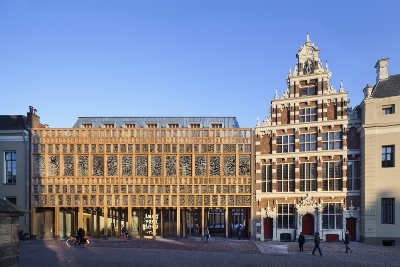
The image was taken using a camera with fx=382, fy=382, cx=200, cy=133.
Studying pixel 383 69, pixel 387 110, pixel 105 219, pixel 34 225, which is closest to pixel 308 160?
pixel 387 110

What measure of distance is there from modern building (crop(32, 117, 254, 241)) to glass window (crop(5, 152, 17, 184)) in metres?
1.97

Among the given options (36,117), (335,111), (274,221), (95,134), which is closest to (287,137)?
(335,111)

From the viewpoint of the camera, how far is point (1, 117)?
40.2 meters

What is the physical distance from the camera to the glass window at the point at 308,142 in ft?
121

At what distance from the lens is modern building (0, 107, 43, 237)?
38.7 m

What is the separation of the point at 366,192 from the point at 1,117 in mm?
36727

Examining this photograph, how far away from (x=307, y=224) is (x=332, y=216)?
7.91 ft

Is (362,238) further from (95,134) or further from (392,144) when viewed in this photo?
(95,134)

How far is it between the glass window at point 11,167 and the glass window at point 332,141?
30926 millimetres

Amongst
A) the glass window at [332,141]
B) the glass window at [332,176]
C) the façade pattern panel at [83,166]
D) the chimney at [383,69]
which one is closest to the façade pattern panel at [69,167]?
the façade pattern panel at [83,166]

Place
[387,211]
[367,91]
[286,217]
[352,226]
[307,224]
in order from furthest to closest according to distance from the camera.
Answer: [286,217] → [307,224] → [352,226] → [367,91] → [387,211]

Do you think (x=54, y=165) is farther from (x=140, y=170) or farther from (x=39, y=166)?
(x=140, y=170)

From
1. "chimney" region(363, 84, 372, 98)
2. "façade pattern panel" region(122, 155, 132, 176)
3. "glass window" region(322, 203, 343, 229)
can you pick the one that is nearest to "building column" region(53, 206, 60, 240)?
"façade pattern panel" region(122, 155, 132, 176)

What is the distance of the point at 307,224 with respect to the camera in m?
36.2
